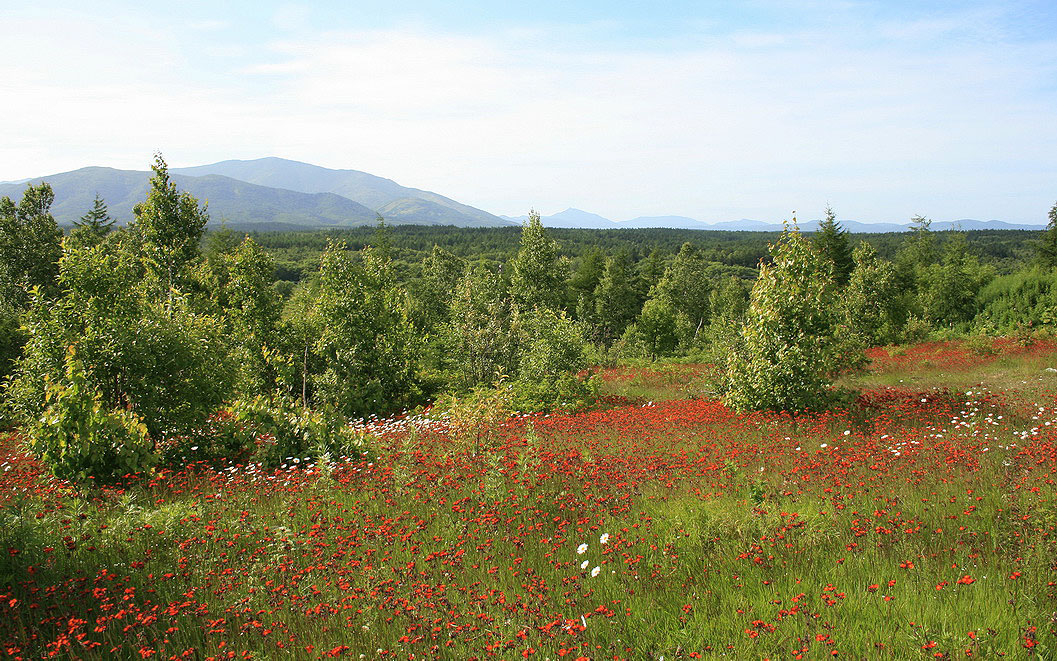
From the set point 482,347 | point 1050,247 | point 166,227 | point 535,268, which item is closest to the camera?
point 166,227

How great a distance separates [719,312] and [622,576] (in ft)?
192

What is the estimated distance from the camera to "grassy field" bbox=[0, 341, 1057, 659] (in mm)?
3855

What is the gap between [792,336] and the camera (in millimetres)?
12969

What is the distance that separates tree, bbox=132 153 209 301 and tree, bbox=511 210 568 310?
82.0 feet

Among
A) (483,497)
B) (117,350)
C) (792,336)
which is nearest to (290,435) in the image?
(117,350)

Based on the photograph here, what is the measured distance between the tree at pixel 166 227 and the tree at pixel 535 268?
24984 millimetres

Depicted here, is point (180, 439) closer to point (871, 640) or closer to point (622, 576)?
point (622, 576)

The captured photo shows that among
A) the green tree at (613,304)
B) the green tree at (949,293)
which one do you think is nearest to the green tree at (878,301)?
the green tree at (949,293)

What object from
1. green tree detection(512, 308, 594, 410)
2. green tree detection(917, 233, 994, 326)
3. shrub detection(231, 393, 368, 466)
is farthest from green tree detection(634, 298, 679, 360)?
shrub detection(231, 393, 368, 466)

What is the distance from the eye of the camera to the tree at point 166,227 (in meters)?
18.8

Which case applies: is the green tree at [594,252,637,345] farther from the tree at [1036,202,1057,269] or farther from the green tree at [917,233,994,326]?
the tree at [1036,202,1057,269]

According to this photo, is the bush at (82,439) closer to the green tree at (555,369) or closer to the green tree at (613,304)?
the green tree at (555,369)

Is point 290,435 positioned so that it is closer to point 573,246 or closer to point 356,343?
point 356,343

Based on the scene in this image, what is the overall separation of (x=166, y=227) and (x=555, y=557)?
1970 cm
